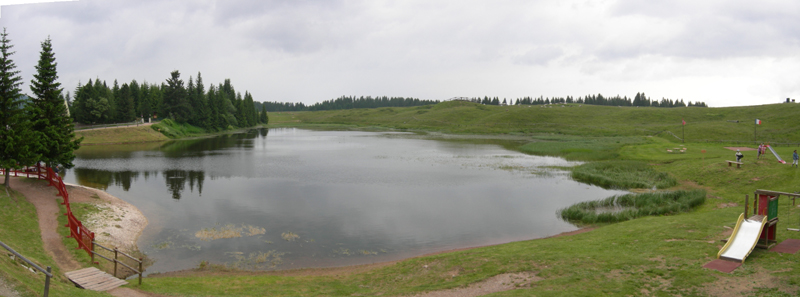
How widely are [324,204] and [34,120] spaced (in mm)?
21520

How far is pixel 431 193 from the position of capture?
3706 centimetres

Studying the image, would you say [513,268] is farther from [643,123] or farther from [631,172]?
[643,123]

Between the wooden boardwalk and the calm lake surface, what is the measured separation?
13.0ft

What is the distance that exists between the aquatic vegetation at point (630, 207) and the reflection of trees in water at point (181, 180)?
29.7 m

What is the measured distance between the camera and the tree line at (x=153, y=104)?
87.2 m

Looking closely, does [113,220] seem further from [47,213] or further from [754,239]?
[754,239]

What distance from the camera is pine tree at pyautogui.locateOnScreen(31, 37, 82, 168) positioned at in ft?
99.0

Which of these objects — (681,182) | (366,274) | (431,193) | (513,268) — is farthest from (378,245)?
(681,182)

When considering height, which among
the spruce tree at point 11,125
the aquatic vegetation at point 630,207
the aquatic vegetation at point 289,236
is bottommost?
the aquatic vegetation at point 289,236

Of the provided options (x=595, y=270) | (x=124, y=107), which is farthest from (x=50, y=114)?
(x=124, y=107)

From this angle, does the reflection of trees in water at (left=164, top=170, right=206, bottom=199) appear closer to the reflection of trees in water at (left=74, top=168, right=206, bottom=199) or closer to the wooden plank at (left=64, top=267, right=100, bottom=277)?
the reflection of trees in water at (left=74, top=168, right=206, bottom=199)

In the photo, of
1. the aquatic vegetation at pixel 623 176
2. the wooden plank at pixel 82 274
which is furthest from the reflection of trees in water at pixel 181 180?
the aquatic vegetation at pixel 623 176

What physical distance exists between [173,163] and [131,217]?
2877 cm

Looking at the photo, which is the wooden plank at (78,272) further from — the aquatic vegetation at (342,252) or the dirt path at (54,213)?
the aquatic vegetation at (342,252)
